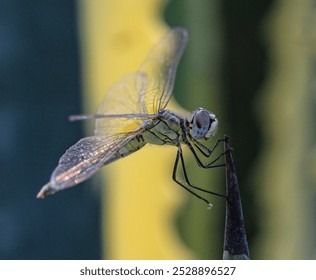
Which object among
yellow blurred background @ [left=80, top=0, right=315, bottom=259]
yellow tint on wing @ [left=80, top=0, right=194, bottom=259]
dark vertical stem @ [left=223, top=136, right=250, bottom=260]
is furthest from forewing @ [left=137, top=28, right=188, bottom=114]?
yellow tint on wing @ [left=80, top=0, right=194, bottom=259]

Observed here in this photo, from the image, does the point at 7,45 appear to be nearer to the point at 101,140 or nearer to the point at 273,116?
the point at 273,116

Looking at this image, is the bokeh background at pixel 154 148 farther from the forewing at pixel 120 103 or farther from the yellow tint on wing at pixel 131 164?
the forewing at pixel 120 103

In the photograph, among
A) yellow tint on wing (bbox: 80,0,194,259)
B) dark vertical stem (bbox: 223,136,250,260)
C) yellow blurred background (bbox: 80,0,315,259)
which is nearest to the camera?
dark vertical stem (bbox: 223,136,250,260)

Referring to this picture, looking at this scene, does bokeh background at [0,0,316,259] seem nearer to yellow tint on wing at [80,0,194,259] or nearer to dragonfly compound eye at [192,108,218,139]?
yellow tint on wing at [80,0,194,259]

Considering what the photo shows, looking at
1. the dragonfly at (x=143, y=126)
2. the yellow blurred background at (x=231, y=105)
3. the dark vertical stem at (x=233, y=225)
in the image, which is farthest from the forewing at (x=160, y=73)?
the yellow blurred background at (x=231, y=105)

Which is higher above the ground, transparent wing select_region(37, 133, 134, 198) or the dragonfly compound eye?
the dragonfly compound eye

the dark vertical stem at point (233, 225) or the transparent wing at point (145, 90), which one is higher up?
the transparent wing at point (145, 90)

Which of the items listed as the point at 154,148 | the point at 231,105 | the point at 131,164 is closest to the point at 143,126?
the point at 154,148
